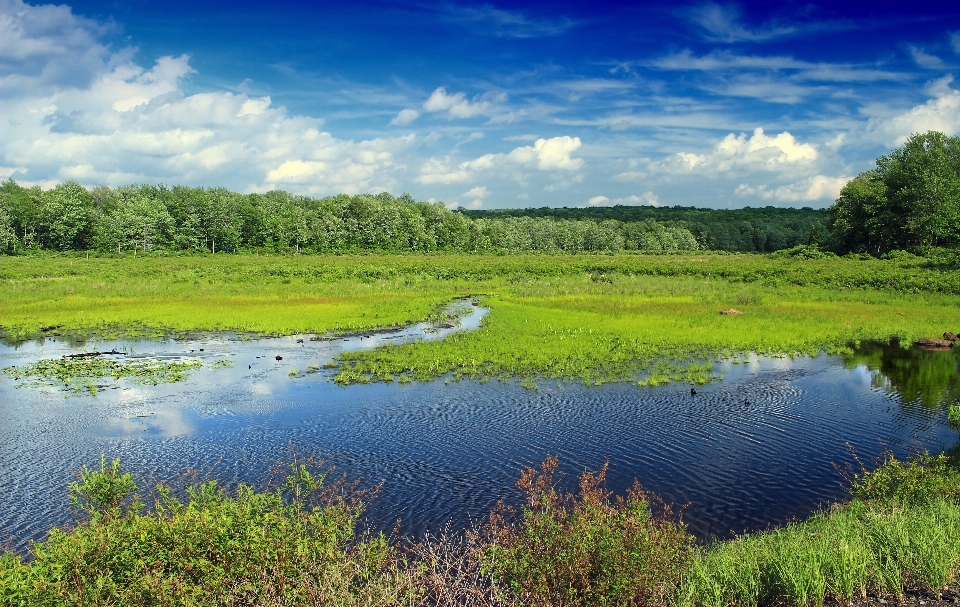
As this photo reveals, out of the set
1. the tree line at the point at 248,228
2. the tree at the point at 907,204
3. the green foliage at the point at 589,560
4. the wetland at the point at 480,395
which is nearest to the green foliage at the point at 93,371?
the wetland at the point at 480,395

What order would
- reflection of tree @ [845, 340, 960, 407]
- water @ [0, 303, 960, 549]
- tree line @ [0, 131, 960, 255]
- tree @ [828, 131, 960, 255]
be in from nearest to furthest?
1. water @ [0, 303, 960, 549]
2. reflection of tree @ [845, 340, 960, 407]
3. tree @ [828, 131, 960, 255]
4. tree line @ [0, 131, 960, 255]

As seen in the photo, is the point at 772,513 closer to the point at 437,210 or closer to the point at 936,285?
the point at 936,285

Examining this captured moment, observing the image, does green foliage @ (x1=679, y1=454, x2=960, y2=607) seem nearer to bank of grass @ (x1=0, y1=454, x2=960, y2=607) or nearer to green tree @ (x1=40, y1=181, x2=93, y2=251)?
bank of grass @ (x1=0, y1=454, x2=960, y2=607)

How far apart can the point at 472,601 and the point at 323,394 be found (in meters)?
17.3

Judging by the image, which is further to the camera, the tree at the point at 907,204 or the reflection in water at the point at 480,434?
the tree at the point at 907,204

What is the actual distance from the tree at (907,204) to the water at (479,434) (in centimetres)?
4964

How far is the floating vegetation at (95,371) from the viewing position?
26125 millimetres

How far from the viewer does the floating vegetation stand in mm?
26125

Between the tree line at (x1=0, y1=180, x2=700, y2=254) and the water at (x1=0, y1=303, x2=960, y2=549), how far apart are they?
291ft

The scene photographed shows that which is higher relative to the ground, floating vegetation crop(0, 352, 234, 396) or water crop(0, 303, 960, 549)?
floating vegetation crop(0, 352, 234, 396)

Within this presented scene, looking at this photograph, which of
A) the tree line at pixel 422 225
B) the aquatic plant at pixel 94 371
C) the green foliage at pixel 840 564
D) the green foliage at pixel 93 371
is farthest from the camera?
the tree line at pixel 422 225

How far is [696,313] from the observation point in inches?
1730

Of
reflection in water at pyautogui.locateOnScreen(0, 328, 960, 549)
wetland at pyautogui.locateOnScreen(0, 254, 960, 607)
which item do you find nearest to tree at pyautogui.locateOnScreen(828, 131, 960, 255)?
wetland at pyautogui.locateOnScreen(0, 254, 960, 607)

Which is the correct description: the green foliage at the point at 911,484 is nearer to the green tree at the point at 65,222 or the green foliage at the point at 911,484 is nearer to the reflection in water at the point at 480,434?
the reflection in water at the point at 480,434
